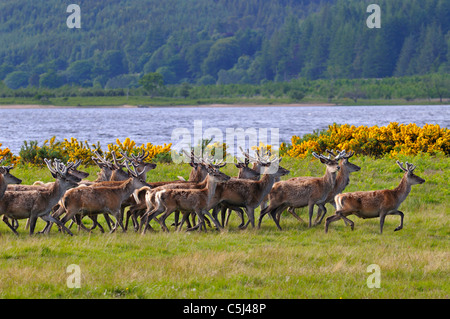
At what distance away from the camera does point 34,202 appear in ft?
46.3

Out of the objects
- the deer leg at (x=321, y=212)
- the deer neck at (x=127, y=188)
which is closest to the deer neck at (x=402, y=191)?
the deer leg at (x=321, y=212)

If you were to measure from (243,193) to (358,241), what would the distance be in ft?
9.42

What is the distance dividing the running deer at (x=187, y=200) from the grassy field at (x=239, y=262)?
1.55 feet

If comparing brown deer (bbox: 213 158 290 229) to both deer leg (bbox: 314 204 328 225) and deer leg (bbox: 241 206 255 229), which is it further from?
deer leg (bbox: 314 204 328 225)

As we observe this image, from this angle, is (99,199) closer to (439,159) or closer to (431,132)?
(439,159)

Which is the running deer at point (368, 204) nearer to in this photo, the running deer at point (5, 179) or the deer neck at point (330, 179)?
the deer neck at point (330, 179)

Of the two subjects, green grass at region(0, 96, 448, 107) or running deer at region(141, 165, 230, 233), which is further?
green grass at region(0, 96, 448, 107)

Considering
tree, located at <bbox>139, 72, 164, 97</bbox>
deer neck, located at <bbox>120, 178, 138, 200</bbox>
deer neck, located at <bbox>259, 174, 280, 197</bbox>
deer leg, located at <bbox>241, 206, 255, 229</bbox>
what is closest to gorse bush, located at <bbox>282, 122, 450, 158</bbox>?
deer neck, located at <bbox>259, 174, 280, 197</bbox>

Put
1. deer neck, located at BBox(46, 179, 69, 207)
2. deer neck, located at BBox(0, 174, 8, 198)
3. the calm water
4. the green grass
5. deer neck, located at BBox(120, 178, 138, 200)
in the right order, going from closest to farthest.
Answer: deer neck, located at BBox(0, 174, 8, 198)
deer neck, located at BBox(46, 179, 69, 207)
deer neck, located at BBox(120, 178, 138, 200)
the calm water
the green grass

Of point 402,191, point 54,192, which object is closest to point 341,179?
point 402,191

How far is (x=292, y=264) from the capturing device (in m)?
12.1

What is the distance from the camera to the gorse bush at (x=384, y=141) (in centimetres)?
2517

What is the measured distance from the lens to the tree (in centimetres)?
16188

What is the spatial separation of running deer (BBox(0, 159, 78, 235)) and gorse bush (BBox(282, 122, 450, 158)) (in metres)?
13.0
